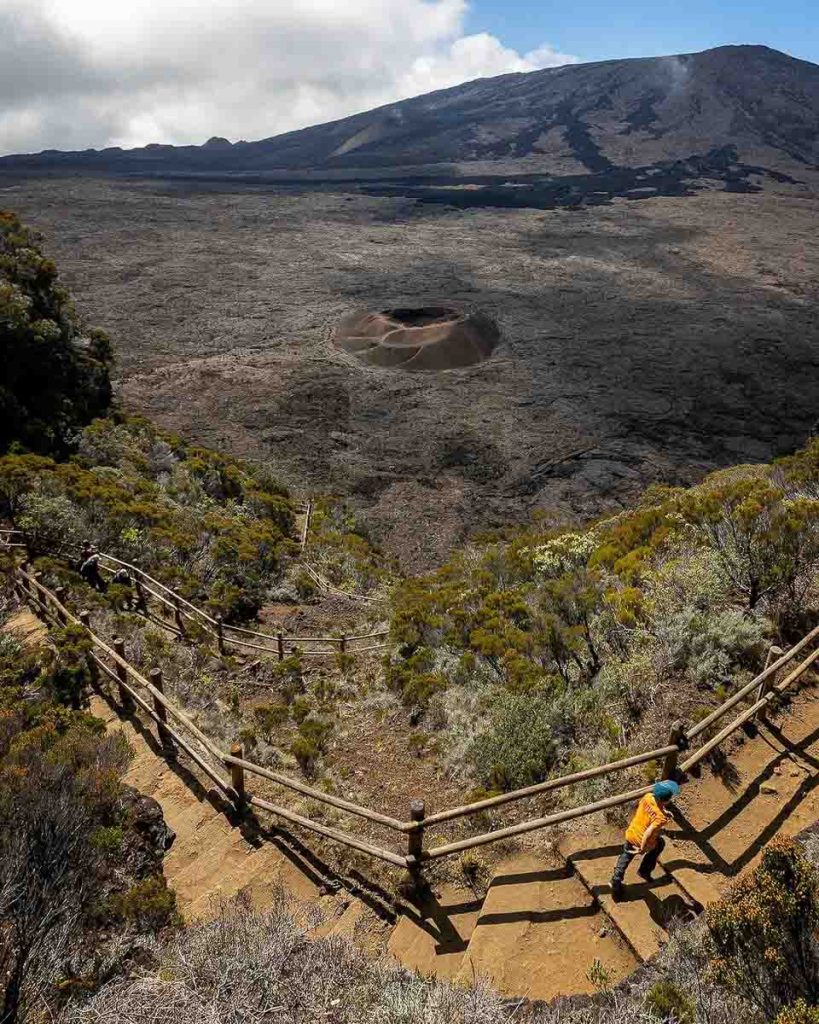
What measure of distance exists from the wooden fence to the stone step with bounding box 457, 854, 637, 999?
37cm

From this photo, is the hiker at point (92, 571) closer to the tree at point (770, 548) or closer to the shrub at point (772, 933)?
the tree at point (770, 548)

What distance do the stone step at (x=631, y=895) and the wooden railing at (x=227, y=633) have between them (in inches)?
260

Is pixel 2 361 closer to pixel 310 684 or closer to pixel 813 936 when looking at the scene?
pixel 310 684

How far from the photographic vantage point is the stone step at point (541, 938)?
4.39 meters

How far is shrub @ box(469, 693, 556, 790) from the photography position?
6531 millimetres

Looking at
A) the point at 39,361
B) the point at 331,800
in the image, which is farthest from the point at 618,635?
the point at 39,361

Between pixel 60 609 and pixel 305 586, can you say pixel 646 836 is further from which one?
pixel 305 586

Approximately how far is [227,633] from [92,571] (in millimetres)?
2624

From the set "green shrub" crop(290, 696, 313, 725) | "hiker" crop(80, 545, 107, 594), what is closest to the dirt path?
"green shrub" crop(290, 696, 313, 725)

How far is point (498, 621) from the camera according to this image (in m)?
10.4

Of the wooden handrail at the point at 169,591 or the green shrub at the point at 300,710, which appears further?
the wooden handrail at the point at 169,591

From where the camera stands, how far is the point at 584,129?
106 meters

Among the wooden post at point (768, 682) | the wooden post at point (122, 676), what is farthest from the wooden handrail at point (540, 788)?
the wooden post at point (122, 676)

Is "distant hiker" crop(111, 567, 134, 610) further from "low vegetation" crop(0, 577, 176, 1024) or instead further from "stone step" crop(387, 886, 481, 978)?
"stone step" crop(387, 886, 481, 978)
